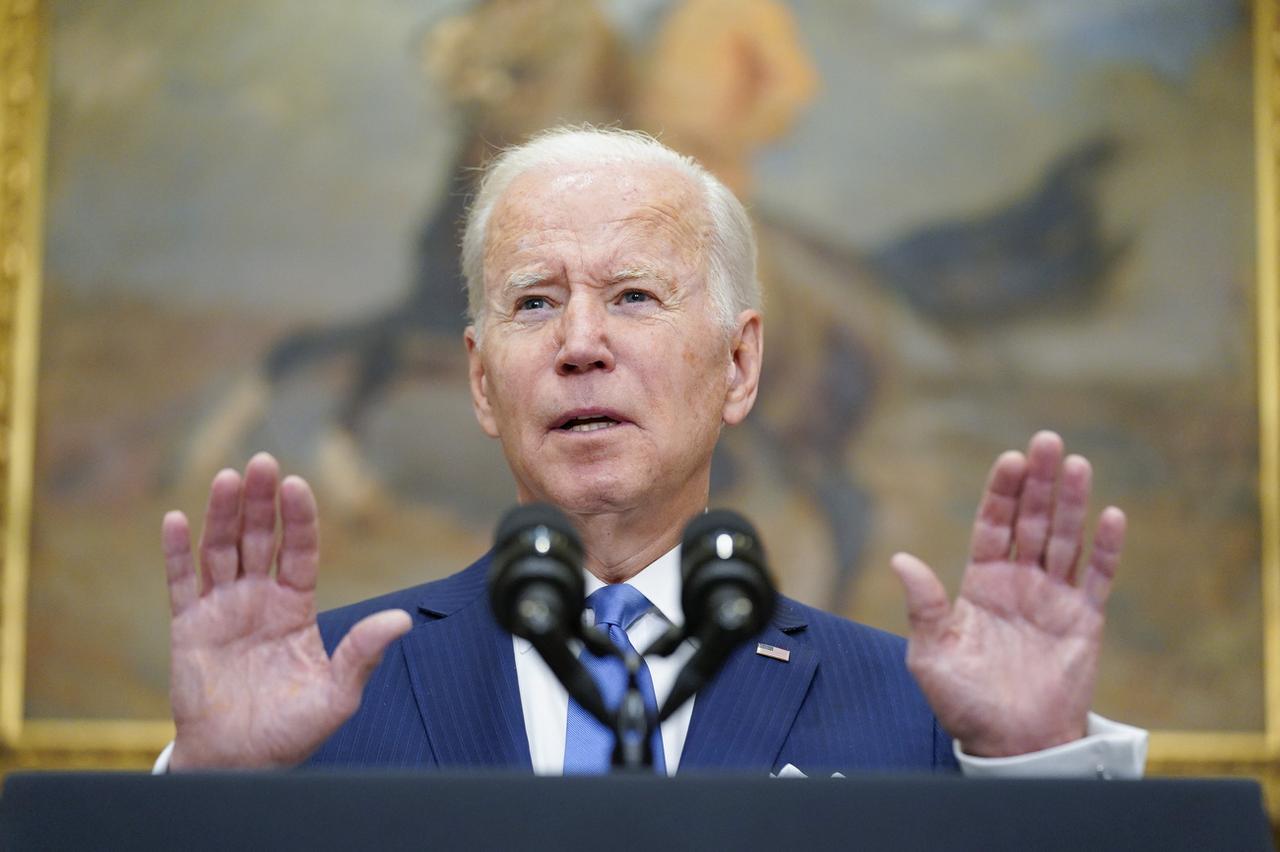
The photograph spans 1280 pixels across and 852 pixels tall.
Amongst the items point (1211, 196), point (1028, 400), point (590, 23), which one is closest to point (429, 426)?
point (590, 23)

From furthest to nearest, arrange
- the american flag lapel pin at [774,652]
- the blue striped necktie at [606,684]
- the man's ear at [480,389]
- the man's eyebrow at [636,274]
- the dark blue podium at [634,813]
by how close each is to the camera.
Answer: the man's ear at [480,389] < the man's eyebrow at [636,274] < the american flag lapel pin at [774,652] < the blue striped necktie at [606,684] < the dark blue podium at [634,813]

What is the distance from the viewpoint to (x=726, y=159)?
18.5 feet

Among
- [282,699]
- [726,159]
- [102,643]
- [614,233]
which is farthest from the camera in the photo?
[726,159]

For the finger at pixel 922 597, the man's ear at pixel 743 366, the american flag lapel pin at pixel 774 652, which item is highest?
the man's ear at pixel 743 366

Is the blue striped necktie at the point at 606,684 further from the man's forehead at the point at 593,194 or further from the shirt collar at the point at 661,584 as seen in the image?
the man's forehead at the point at 593,194

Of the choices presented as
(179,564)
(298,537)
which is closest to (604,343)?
(298,537)

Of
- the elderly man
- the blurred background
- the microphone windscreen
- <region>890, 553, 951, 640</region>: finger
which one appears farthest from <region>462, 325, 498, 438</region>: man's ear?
→ the blurred background

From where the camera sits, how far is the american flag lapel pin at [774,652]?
8.34ft

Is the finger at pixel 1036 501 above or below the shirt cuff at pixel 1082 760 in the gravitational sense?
above

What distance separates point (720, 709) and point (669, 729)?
0.31 ft

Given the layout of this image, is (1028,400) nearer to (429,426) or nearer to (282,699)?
(429,426)

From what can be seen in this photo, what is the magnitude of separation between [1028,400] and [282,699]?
4.13 metres

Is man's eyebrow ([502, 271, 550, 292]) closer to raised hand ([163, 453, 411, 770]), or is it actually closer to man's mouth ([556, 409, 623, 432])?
man's mouth ([556, 409, 623, 432])

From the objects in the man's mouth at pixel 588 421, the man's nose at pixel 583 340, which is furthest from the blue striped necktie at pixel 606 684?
the man's nose at pixel 583 340
